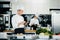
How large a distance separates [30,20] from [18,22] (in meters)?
0.16

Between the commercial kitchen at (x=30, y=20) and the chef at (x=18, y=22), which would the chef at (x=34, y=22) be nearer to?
the commercial kitchen at (x=30, y=20)

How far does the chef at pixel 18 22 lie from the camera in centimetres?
203

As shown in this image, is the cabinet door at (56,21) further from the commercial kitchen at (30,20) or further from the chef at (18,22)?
the chef at (18,22)

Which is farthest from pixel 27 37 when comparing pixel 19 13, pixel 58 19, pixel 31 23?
pixel 58 19

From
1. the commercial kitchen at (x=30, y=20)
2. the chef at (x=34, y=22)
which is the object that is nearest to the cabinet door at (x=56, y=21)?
the commercial kitchen at (x=30, y=20)

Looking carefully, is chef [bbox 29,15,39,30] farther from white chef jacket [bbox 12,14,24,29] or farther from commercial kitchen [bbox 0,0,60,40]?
white chef jacket [bbox 12,14,24,29]

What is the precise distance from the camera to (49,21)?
200 centimetres

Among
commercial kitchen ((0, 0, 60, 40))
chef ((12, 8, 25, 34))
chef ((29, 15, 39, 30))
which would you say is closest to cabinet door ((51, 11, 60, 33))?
commercial kitchen ((0, 0, 60, 40))

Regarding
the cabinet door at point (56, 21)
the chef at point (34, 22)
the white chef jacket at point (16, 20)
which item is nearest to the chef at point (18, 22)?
the white chef jacket at point (16, 20)

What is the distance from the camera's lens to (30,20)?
6.63 feet

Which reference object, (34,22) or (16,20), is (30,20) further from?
(16,20)

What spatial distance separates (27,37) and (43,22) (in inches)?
11.3

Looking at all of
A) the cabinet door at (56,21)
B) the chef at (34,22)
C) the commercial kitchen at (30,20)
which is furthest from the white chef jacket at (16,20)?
the cabinet door at (56,21)

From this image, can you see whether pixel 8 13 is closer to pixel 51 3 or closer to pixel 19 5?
pixel 19 5
